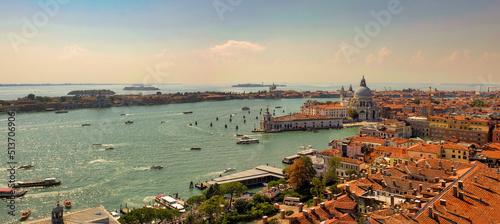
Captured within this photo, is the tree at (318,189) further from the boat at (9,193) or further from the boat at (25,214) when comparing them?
the boat at (9,193)

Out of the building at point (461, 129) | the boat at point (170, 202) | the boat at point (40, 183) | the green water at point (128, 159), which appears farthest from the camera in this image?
the building at point (461, 129)

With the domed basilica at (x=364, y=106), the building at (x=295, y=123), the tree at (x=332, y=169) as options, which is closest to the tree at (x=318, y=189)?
the tree at (x=332, y=169)

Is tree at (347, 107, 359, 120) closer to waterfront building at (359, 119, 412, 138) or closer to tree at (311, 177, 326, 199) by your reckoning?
waterfront building at (359, 119, 412, 138)

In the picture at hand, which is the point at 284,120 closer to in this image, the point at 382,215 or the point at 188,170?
the point at 188,170

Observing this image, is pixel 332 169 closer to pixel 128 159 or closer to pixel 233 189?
pixel 233 189

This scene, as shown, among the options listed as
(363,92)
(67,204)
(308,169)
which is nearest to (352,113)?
(363,92)

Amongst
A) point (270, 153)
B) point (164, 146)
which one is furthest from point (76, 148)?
point (270, 153)
